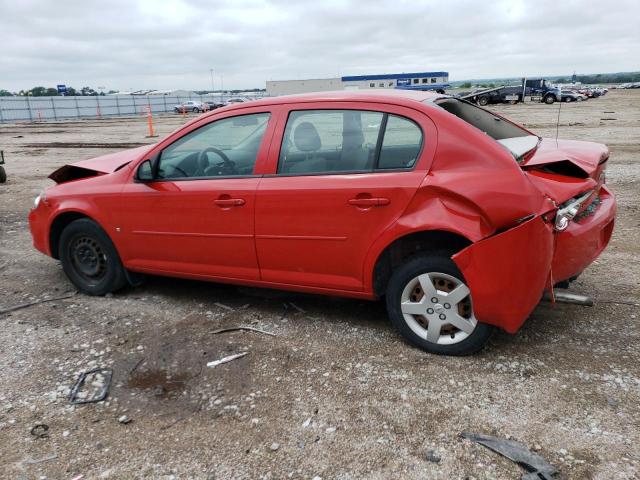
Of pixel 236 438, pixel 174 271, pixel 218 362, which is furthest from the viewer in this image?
pixel 174 271

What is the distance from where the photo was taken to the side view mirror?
14.0 feet

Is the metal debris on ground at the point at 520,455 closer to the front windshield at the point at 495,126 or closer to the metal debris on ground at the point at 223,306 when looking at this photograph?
the front windshield at the point at 495,126

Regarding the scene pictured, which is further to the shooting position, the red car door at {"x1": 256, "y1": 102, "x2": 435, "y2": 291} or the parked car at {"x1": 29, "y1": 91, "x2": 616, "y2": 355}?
the red car door at {"x1": 256, "y1": 102, "x2": 435, "y2": 291}

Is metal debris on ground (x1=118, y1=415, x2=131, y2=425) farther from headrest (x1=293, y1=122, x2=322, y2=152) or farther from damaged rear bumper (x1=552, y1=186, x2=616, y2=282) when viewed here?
damaged rear bumper (x1=552, y1=186, x2=616, y2=282)

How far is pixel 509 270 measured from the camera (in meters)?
3.11

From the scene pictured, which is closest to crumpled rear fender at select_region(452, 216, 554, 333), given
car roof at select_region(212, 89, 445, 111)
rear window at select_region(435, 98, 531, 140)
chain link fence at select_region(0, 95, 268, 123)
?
rear window at select_region(435, 98, 531, 140)

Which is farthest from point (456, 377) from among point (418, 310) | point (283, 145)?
point (283, 145)

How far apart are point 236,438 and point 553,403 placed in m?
1.78

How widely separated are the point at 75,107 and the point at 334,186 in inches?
2076

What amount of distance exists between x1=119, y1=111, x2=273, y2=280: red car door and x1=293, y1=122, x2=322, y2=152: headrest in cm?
22

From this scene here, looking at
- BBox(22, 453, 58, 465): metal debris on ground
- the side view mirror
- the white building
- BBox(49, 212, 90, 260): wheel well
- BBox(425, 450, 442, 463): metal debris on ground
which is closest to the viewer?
BBox(425, 450, 442, 463): metal debris on ground

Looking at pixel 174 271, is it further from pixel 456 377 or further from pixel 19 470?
pixel 456 377

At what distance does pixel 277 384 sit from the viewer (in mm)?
3328

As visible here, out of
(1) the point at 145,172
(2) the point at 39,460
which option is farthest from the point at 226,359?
(1) the point at 145,172
